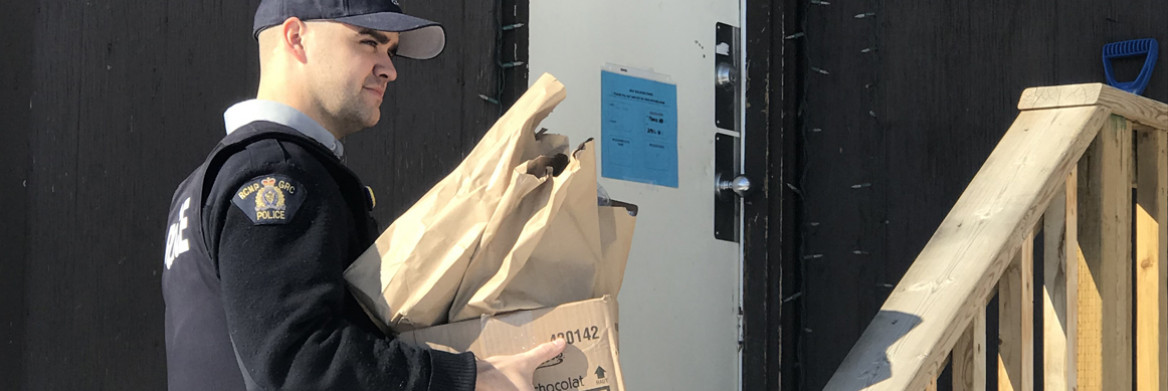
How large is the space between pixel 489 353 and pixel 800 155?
7.00 ft

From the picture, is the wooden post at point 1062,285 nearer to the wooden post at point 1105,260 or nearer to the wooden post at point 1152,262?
the wooden post at point 1105,260

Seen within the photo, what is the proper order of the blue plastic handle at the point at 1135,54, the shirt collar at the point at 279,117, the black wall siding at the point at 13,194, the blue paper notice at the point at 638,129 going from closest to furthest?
the shirt collar at the point at 279,117
the black wall siding at the point at 13,194
the blue plastic handle at the point at 1135,54
the blue paper notice at the point at 638,129

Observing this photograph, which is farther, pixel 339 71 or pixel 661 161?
pixel 661 161

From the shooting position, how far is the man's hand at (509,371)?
1.59m

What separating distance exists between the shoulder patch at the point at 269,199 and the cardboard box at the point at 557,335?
21cm

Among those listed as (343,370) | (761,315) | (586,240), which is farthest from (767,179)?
(343,370)

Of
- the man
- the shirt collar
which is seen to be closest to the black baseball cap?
the man

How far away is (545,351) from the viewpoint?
5.31ft

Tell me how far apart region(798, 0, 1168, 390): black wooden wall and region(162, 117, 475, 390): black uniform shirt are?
80.4 inches

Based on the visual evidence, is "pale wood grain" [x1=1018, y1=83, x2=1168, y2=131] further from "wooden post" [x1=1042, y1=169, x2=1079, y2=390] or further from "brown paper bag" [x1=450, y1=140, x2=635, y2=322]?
"brown paper bag" [x1=450, y1=140, x2=635, y2=322]

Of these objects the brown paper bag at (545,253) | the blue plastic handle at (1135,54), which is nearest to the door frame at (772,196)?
the blue plastic handle at (1135,54)

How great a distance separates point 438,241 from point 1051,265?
1221 mm

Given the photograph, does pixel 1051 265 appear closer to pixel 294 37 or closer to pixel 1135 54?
pixel 1135 54

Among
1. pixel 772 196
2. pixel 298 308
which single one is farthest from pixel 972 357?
pixel 772 196
